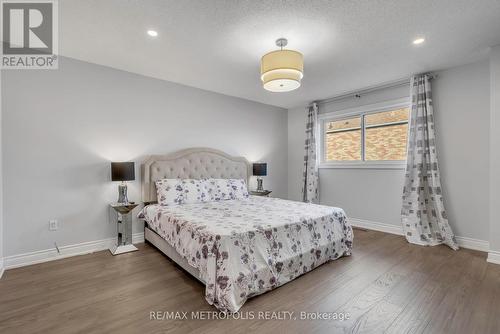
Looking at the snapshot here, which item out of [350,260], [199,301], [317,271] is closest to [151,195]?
[199,301]

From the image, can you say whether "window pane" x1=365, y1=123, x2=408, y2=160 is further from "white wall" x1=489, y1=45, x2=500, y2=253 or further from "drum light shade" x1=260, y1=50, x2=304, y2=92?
"drum light shade" x1=260, y1=50, x2=304, y2=92

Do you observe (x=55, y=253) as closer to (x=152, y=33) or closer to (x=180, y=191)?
(x=180, y=191)

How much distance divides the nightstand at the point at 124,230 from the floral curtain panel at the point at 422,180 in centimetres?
403

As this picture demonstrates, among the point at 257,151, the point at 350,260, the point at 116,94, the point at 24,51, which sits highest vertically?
the point at 24,51

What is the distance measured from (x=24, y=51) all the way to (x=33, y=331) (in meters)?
3.00

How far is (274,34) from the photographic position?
242cm

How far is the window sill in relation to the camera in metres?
3.92

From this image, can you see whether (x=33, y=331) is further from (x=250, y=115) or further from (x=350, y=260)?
(x=250, y=115)

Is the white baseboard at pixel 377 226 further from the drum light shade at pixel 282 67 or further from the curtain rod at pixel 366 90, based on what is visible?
the drum light shade at pixel 282 67

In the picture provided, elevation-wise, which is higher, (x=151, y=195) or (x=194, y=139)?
(x=194, y=139)

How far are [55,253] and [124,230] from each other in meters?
0.78

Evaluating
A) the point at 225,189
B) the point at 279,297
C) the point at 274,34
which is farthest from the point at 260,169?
the point at 279,297

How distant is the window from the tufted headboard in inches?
73.2

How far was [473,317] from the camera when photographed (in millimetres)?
1757
